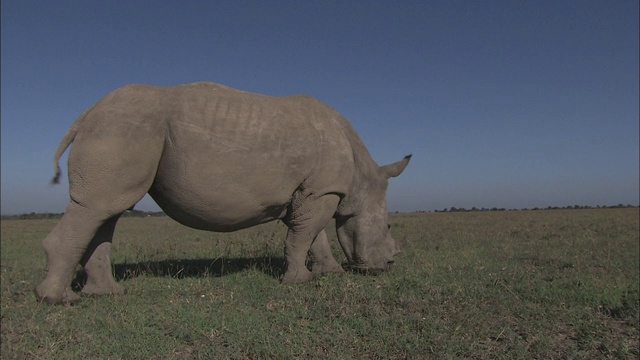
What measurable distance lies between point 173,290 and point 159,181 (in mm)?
1334

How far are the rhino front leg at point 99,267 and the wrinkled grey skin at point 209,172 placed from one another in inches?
0.5

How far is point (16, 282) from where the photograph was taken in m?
6.53

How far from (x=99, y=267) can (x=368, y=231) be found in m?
3.49

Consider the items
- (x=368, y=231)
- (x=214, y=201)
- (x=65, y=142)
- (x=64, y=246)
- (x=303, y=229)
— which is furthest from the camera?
(x=368, y=231)

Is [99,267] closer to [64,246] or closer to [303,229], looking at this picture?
[64,246]

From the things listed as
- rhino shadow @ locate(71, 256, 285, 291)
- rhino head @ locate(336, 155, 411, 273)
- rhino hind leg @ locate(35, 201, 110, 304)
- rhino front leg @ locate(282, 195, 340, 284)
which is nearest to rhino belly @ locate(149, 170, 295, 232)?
rhino front leg @ locate(282, 195, 340, 284)

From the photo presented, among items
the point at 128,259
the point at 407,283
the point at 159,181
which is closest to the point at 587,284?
the point at 407,283

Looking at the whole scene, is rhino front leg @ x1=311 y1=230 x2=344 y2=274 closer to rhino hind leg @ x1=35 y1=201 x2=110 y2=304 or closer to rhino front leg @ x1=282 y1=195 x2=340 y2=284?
rhino front leg @ x1=282 y1=195 x2=340 y2=284

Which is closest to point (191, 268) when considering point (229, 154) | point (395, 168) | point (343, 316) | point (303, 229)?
point (303, 229)

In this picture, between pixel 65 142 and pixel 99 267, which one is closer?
pixel 65 142

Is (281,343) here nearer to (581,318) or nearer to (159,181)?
(159,181)

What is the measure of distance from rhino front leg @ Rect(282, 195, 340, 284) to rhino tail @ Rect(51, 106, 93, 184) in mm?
2756

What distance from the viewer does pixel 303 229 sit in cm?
614

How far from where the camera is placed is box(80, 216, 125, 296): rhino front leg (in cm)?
554
